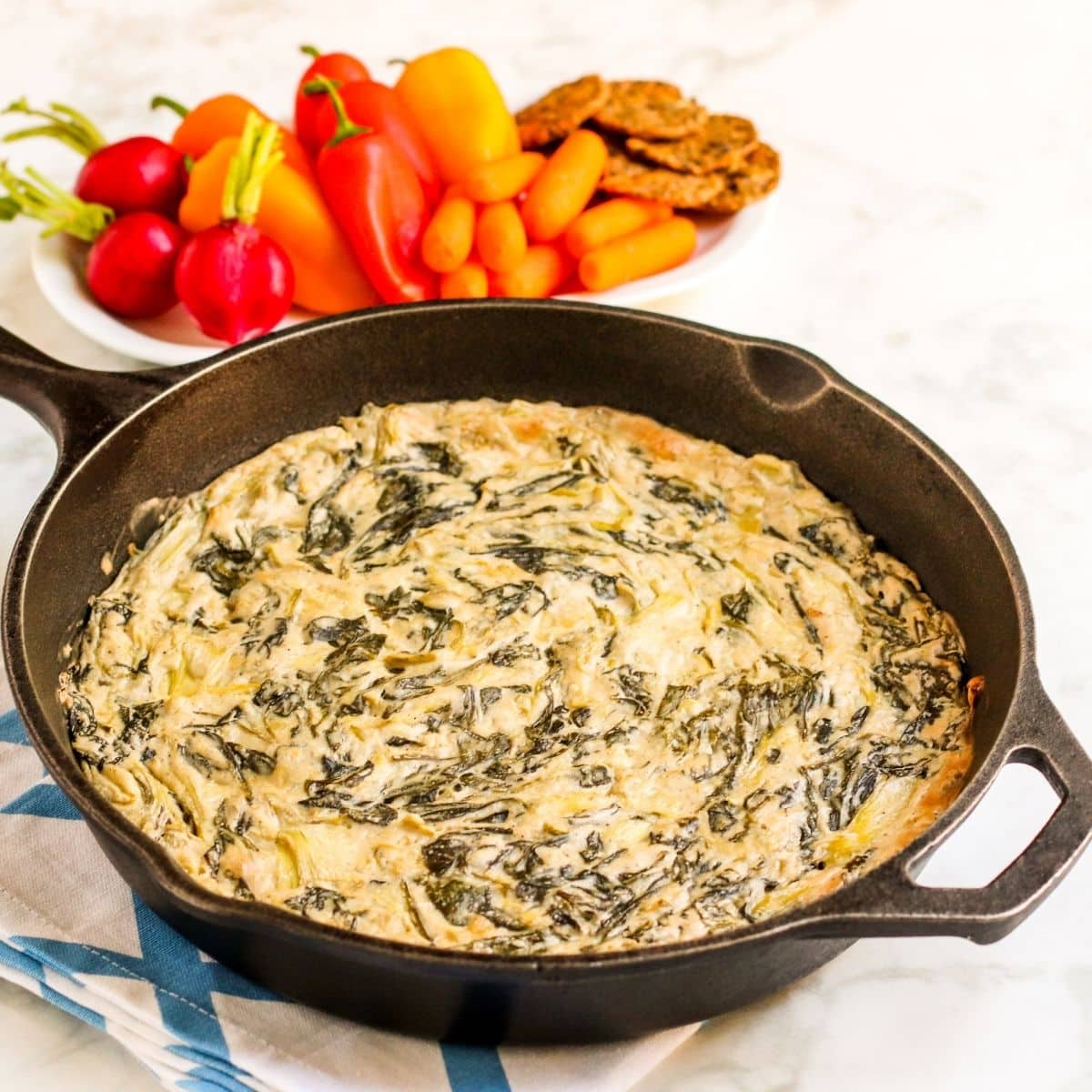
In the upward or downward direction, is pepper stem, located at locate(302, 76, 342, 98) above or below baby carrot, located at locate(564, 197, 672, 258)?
above

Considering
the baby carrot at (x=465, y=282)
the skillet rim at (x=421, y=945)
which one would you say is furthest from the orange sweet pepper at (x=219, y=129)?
the skillet rim at (x=421, y=945)

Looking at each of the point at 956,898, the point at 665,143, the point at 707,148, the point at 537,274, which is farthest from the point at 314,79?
the point at 956,898

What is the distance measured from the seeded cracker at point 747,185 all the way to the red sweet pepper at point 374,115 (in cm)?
84

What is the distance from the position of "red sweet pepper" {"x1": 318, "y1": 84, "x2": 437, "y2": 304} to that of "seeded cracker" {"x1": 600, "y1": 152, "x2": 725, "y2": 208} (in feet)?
1.83

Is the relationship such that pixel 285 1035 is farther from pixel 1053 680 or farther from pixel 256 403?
pixel 1053 680

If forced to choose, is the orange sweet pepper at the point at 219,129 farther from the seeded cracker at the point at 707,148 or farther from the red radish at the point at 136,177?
the seeded cracker at the point at 707,148

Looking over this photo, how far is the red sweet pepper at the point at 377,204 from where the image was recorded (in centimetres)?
405

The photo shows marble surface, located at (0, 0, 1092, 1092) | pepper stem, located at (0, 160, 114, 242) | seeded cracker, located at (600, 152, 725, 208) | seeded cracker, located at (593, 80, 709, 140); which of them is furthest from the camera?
seeded cracker, located at (593, 80, 709, 140)

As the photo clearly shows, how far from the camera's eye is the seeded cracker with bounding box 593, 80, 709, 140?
4324 millimetres

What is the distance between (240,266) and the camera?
3.86 meters

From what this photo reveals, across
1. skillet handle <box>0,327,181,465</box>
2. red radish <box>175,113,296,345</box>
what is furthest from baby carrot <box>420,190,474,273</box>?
skillet handle <box>0,327,181,465</box>

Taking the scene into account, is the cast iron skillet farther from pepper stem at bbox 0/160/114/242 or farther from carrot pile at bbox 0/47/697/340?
pepper stem at bbox 0/160/114/242

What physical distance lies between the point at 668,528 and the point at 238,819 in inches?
45.5

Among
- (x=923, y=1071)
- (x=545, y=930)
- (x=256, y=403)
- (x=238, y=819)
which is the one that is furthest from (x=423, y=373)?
(x=923, y=1071)
